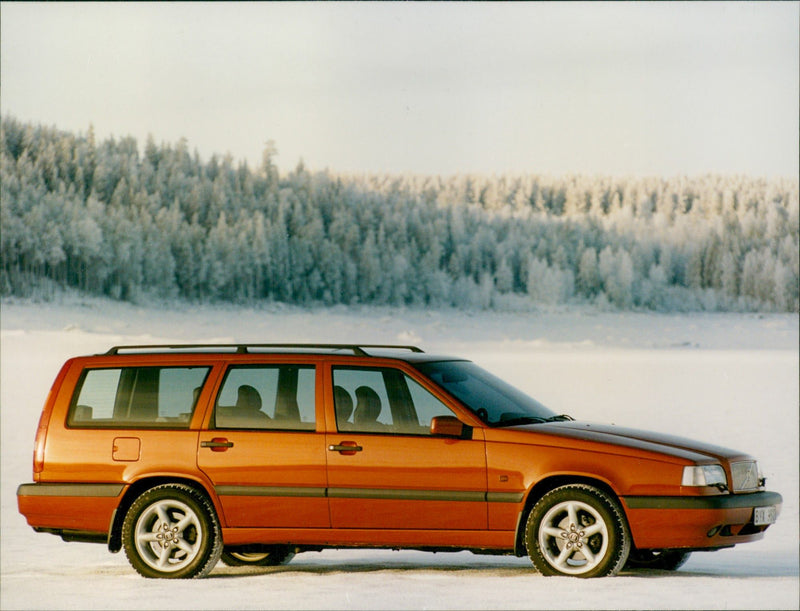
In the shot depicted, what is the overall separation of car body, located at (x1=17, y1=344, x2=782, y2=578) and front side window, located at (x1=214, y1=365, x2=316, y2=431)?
1 cm

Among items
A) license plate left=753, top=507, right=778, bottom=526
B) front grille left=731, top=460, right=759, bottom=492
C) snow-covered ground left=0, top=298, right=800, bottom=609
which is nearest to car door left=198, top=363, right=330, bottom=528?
snow-covered ground left=0, top=298, right=800, bottom=609

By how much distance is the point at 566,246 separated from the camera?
3625 inches

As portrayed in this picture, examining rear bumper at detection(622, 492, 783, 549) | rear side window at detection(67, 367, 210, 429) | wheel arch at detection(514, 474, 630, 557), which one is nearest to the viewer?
rear bumper at detection(622, 492, 783, 549)

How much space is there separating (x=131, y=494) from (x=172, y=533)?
385 millimetres

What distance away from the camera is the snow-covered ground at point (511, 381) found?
8.13 m

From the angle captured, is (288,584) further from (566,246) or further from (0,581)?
(566,246)

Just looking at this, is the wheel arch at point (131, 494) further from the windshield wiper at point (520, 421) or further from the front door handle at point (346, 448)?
the windshield wiper at point (520, 421)

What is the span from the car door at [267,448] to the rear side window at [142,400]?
0.22m

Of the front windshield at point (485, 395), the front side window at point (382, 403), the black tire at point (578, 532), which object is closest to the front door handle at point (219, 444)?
the front side window at point (382, 403)

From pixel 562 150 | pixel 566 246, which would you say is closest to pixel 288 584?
pixel 566 246

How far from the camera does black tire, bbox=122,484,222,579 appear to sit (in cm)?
880

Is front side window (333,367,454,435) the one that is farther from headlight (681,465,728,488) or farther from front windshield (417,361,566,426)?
headlight (681,465,728,488)

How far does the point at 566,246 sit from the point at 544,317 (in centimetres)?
1159

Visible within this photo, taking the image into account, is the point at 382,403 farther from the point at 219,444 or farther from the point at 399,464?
the point at 219,444
